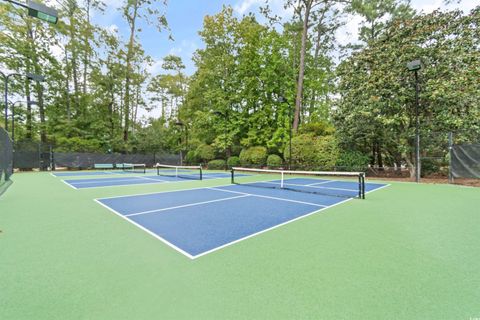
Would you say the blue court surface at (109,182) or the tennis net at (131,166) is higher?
the tennis net at (131,166)

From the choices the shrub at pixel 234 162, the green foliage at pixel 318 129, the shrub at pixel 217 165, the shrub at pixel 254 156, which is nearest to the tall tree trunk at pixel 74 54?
the shrub at pixel 217 165

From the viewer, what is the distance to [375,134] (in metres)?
12.3

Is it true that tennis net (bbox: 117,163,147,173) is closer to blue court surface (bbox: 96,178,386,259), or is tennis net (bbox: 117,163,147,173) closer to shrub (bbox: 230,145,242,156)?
shrub (bbox: 230,145,242,156)

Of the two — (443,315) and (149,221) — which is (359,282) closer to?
(443,315)

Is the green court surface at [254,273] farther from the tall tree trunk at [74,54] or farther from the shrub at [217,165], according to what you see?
the tall tree trunk at [74,54]

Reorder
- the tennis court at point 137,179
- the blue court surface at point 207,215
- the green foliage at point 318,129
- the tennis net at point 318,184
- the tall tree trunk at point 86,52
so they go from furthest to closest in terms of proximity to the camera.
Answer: the tall tree trunk at point 86,52
the green foliage at point 318,129
the tennis court at point 137,179
the tennis net at point 318,184
the blue court surface at point 207,215

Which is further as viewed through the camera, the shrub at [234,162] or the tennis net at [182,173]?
the shrub at [234,162]

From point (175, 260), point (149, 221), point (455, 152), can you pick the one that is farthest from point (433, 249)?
point (455, 152)

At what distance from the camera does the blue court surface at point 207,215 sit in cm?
322

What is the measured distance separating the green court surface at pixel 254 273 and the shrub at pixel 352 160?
9212mm

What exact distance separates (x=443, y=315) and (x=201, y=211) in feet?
13.3

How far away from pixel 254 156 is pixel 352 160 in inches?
302

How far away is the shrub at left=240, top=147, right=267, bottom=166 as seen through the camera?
18103 millimetres

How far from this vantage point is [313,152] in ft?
47.7
